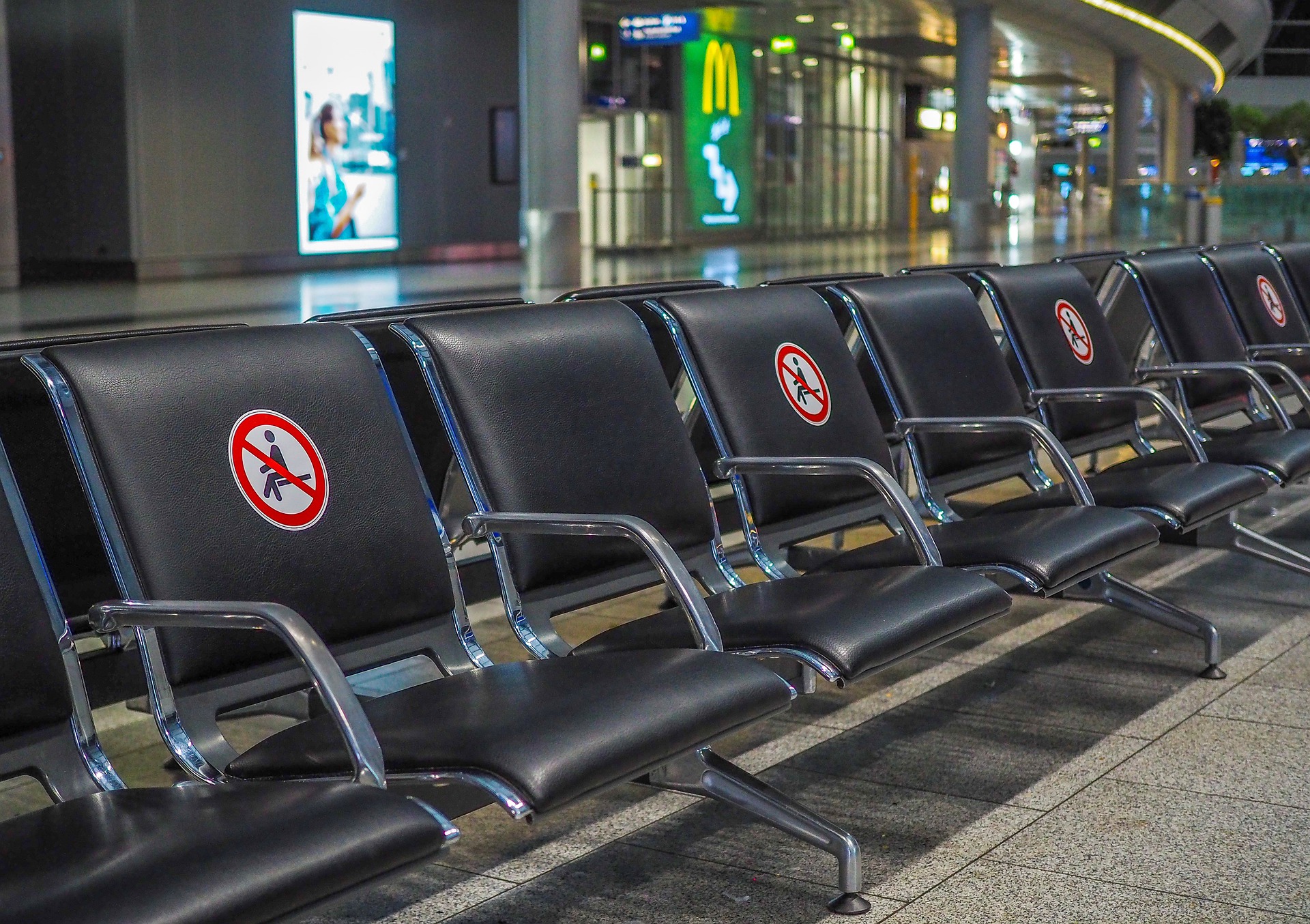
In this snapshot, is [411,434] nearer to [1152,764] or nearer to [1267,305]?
[1152,764]

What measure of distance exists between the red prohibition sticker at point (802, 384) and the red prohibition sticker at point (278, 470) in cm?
116

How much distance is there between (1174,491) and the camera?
3.53m

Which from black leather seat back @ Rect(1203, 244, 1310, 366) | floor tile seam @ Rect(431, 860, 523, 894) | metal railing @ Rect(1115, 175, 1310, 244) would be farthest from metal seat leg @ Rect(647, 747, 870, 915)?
metal railing @ Rect(1115, 175, 1310, 244)

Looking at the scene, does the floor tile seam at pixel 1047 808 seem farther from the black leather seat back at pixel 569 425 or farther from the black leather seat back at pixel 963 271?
the black leather seat back at pixel 963 271

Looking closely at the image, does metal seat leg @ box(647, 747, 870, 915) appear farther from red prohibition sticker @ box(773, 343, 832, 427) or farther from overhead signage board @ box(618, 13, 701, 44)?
overhead signage board @ box(618, 13, 701, 44)

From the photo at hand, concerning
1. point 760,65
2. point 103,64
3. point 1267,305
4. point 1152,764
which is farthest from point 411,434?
point 760,65

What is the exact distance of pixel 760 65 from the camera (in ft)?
85.7

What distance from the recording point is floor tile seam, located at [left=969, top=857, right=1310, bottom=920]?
7.88ft

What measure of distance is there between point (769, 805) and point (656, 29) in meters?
17.7

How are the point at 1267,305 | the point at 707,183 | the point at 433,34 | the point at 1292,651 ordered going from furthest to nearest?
the point at 707,183
the point at 433,34
the point at 1267,305
the point at 1292,651

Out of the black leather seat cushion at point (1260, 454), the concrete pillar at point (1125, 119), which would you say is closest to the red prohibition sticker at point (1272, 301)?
the black leather seat cushion at point (1260, 454)

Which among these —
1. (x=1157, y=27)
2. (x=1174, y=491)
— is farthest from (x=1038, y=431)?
(x=1157, y=27)

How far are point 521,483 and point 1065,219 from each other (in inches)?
1427

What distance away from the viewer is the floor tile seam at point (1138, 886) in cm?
240
